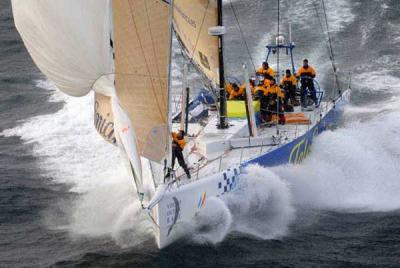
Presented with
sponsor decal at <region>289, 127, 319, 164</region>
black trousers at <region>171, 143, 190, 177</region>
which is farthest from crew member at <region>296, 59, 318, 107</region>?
black trousers at <region>171, 143, 190, 177</region>

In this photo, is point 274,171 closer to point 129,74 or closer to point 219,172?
point 219,172

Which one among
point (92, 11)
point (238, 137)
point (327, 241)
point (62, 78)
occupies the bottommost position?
point (327, 241)

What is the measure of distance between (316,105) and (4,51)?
14697 millimetres

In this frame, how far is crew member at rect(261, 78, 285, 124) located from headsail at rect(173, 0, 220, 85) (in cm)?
152

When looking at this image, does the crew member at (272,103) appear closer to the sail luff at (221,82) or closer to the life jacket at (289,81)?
the life jacket at (289,81)

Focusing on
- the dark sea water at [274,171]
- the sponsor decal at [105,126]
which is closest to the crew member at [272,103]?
the dark sea water at [274,171]

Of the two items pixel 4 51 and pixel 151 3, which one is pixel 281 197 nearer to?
pixel 151 3

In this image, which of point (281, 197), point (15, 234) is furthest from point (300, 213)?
point (15, 234)

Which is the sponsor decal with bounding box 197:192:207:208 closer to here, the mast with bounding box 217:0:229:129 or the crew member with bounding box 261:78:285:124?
the mast with bounding box 217:0:229:129

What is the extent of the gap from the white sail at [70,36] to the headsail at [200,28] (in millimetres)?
5233

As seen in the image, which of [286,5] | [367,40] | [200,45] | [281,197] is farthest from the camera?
[286,5]

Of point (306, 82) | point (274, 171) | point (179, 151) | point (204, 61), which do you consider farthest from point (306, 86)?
point (179, 151)

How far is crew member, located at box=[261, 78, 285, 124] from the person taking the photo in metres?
23.2

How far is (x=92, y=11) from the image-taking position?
16594 mm
